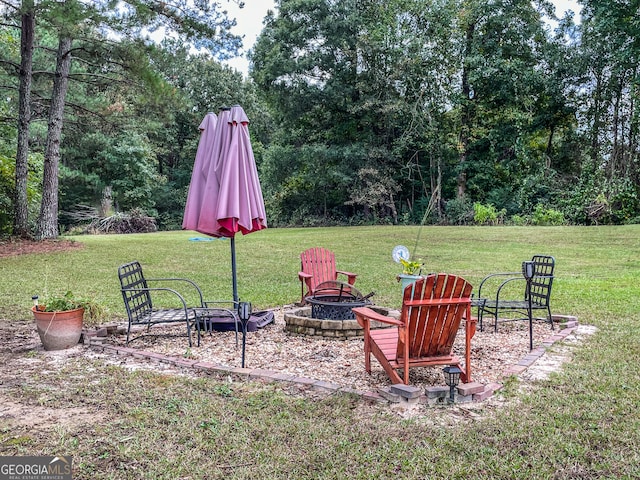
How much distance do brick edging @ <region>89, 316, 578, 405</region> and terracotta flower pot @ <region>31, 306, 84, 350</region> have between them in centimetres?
22

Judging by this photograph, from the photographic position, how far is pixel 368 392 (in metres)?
3.24

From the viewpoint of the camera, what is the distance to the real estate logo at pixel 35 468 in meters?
2.26

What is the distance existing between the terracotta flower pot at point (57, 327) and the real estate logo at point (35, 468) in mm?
2122

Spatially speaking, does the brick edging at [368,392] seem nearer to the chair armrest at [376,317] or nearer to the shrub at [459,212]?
the chair armrest at [376,317]

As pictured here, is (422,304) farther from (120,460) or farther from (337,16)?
(337,16)

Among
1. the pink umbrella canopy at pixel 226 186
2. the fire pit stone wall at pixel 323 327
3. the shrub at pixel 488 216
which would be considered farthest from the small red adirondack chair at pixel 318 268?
the shrub at pixel 488 216

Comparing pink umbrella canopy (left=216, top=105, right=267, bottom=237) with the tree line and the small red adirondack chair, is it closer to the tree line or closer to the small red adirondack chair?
the small red adirondack chair

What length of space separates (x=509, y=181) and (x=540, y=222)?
219 inches

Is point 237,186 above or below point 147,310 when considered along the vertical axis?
above

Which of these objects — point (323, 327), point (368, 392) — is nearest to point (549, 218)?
point (323, 327)

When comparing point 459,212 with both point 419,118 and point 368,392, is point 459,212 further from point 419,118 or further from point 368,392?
point 368,392

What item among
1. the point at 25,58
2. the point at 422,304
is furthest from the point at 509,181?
the point at 422,304

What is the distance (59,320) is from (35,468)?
2.27 meters

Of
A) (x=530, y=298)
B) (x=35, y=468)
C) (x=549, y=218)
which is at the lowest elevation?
(x=35, y=468)
